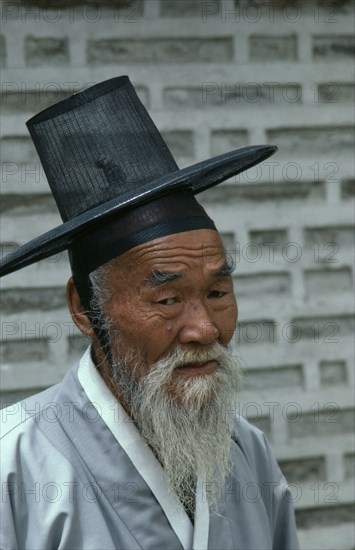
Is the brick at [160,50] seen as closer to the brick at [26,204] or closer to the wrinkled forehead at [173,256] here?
the brick at [26,204]

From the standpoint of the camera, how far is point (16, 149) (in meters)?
4.30

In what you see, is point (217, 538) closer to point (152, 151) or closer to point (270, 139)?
point (152, 151)

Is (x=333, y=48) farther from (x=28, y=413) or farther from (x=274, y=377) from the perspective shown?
(x=28, y=413)

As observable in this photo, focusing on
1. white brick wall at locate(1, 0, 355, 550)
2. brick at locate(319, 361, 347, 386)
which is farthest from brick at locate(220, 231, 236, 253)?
brick at locate(319, 361, 347, 386)

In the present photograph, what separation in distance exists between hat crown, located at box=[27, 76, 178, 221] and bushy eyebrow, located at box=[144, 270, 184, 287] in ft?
0.84

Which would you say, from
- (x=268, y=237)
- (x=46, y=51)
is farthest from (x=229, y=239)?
(x=46, y=51)

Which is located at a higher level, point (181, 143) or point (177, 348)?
point (181, 143)

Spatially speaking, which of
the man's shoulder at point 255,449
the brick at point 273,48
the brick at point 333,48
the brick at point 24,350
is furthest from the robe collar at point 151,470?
the brick at point 333,48

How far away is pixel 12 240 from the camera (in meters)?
4.28

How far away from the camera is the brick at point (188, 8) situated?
14.6 ft

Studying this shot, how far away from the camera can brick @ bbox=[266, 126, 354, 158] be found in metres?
4.61

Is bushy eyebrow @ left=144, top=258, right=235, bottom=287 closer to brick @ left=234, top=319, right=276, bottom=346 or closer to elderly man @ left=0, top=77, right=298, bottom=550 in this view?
elderly man @ left=0, top=77, right=298, bottom=550

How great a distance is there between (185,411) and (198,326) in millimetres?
244

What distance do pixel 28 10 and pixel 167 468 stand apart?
87.7 inches
